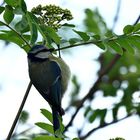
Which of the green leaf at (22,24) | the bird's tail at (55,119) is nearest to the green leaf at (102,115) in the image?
the bird's tail at (55,119)

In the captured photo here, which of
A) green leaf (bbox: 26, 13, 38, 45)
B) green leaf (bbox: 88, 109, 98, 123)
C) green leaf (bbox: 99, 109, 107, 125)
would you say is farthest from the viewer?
green leaf (bbox: 88, 109, 98, 123)

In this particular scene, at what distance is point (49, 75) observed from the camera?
412cm

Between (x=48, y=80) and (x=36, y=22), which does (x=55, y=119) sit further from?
(x=36, y=22)

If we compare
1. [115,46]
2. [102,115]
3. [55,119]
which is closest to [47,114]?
[55,119]

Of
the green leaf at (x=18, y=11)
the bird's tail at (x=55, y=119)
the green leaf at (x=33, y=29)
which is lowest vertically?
the bird's tail at (x=55, y=119)

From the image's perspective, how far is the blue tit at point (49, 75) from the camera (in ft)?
12.7

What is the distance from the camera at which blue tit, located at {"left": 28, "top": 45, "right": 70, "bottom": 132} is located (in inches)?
153

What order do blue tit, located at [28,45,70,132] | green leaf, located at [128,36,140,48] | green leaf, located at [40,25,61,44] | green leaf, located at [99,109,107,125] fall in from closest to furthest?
green leaf, located at [40,25,61,44] → green leaf, located at [128,36,140,48] → blue tit, located at [28,45,70,132] → green leaf, located at [99,109,107,125]

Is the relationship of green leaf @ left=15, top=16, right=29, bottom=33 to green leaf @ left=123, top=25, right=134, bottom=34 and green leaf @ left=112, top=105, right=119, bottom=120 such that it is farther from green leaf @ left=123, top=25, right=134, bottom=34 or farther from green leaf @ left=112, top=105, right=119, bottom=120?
green leaf @ left=112, top=105, right=119, bottom=120

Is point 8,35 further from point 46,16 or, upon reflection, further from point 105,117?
point 105,117

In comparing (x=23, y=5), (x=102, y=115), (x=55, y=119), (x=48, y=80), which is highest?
(x=23, y=5)

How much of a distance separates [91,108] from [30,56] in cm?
112

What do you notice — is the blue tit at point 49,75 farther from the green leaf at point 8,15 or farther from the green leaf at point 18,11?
the green leaf at point 18,11

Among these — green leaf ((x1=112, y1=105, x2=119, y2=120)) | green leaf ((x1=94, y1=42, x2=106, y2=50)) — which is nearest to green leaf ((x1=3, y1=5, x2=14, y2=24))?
green leaf ((x1=94, y1=42, x2=106, y2=50))
